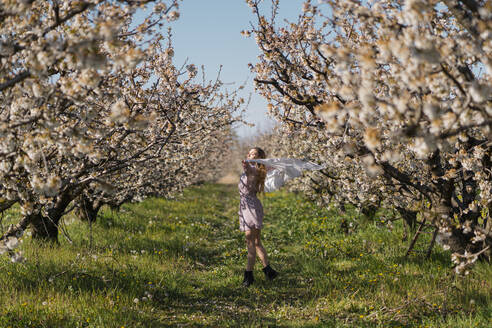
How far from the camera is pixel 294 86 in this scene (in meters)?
6.27

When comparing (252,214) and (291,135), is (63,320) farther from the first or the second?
(291,135)

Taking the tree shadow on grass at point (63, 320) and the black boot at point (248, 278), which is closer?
the tree shadow on grass at point (63, 320)

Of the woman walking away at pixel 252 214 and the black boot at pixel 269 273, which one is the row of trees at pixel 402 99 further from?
the black boot at pixel 269 273

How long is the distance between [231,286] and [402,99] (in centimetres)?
491

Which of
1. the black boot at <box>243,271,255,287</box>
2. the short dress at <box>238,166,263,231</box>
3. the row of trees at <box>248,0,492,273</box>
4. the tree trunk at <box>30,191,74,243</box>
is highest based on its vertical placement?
the row of trees at <box>248,0,492,273</box>

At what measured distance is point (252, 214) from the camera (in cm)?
671

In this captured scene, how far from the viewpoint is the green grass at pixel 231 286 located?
16.1 feet

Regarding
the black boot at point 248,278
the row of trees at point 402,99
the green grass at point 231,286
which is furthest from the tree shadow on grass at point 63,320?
the row of trees at point 402,99

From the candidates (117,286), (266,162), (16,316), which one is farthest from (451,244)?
(16,316)

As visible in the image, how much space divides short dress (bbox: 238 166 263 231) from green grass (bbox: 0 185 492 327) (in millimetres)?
1052

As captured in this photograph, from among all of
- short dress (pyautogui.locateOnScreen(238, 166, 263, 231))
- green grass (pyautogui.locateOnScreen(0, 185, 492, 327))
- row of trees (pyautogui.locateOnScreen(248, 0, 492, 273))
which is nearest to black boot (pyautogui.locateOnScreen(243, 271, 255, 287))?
green grass (pyautogui.locateOnScreen(0, 185, 492, 327))

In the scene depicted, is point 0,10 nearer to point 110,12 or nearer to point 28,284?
point 110,12

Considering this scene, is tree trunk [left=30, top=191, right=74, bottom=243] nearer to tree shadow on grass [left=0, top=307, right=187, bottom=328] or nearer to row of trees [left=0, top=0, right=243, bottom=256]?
row of trees [left=0, top=0, right=243, bottom=256]

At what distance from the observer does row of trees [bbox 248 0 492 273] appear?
2.79 meters
